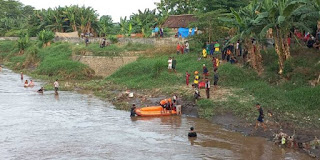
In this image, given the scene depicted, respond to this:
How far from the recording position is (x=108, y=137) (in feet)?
53.9

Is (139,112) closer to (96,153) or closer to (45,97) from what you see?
(96,153)

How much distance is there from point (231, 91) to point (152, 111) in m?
4.50

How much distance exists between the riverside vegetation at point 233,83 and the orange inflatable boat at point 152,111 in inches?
62.4

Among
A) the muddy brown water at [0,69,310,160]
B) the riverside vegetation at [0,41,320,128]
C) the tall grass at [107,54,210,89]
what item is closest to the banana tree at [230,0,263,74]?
the riverside vegetation at [0,41,320,128]

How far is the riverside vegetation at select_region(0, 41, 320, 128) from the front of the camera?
1789cm

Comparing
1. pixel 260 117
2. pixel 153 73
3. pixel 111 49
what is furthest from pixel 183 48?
pixel 260 117

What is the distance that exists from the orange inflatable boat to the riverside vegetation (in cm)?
159

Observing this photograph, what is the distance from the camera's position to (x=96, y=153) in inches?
567

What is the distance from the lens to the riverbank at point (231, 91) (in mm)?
17031

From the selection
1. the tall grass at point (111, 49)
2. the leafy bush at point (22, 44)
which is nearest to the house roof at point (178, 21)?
the tall grass at point (111, 49)

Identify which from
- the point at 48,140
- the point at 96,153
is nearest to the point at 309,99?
the point at 96,153

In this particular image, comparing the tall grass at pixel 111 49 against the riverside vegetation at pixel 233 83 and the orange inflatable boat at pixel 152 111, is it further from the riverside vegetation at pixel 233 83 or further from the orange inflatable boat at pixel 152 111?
the orange inflatable boat at pixel 152 111

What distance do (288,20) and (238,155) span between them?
362 inches

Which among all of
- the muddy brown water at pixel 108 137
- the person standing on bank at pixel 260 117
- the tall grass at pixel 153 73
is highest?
the tall grass at pixel 153 73
